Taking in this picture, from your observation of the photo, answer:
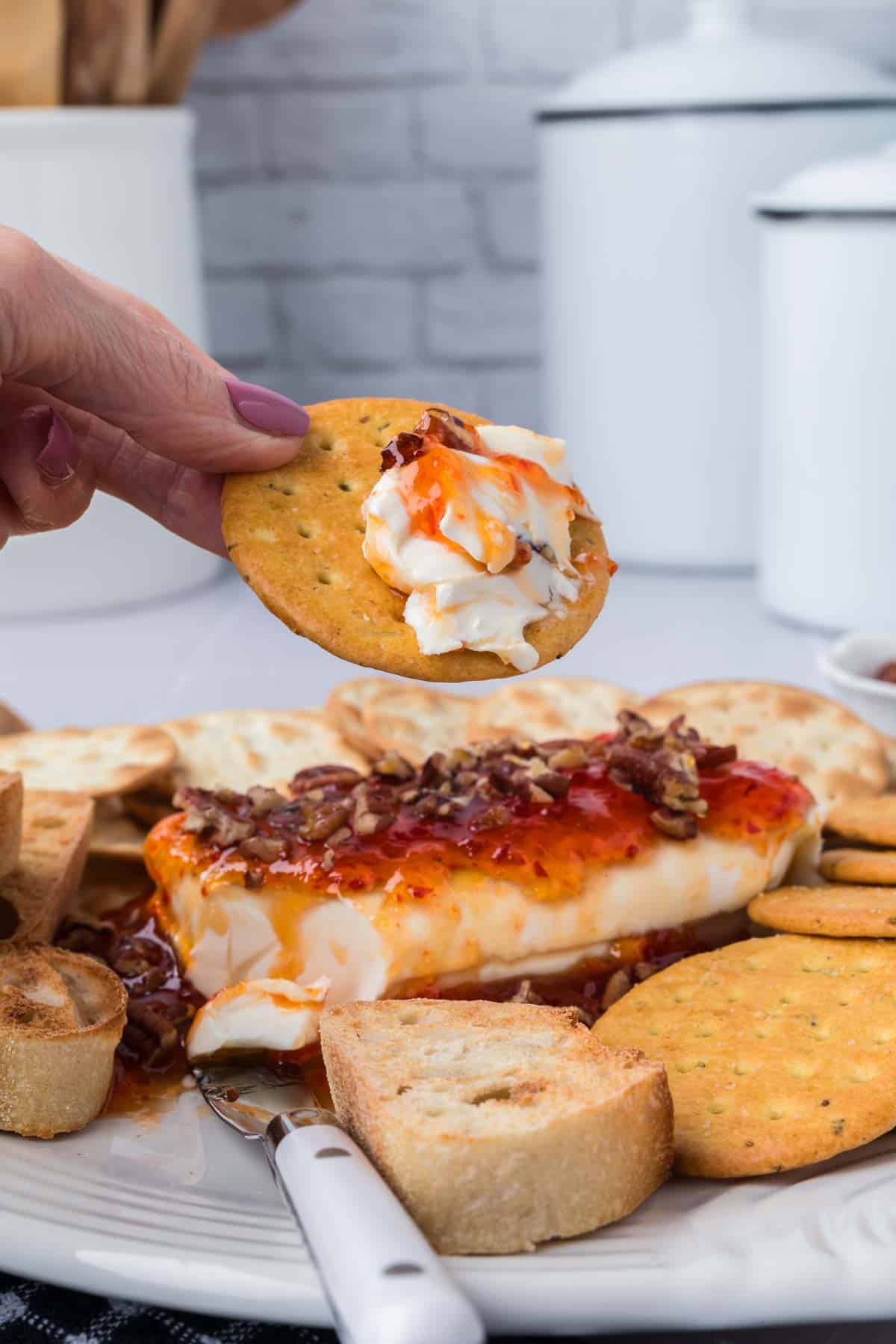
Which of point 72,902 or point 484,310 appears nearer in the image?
point 72,902

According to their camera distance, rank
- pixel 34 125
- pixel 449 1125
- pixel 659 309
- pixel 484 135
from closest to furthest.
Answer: pixel 449 1125, pixel 34 125, pixel 659 309, pixel 484 135

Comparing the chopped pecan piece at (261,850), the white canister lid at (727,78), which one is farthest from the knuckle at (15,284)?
the white canister lid at (727,78)

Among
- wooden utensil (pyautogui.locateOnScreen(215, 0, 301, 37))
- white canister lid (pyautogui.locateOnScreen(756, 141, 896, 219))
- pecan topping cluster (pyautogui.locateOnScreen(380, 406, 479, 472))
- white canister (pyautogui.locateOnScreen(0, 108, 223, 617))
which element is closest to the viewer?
pecan topping cluster (pyautogui.locateOnScreen(380, 406, 479, 472))

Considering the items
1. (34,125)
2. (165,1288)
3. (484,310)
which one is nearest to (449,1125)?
(165,1288)

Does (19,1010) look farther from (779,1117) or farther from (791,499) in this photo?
(791,499)

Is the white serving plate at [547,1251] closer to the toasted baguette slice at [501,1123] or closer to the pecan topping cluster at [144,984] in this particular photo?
the toasted baguette slice at [501,1123]

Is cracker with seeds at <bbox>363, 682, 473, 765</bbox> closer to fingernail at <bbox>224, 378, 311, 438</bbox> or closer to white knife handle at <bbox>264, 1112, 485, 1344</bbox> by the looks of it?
fingernail at <bbox>224, 378, 311, 438</bbox>

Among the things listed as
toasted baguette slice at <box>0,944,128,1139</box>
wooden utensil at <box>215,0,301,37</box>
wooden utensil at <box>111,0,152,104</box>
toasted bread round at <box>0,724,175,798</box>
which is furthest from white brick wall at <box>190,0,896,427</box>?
toasted baguette slice at <box>0,944,128,1139</box>
